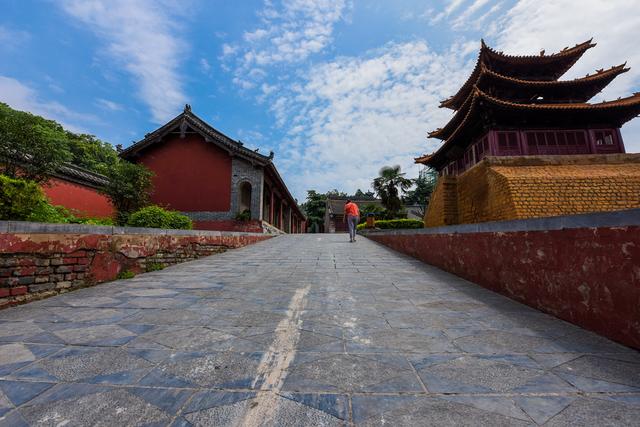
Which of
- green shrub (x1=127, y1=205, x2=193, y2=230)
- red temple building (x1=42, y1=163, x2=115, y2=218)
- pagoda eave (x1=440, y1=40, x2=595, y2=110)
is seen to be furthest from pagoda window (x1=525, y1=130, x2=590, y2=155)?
red temple building (x1=42, y1=163, x2=115, y2=218)

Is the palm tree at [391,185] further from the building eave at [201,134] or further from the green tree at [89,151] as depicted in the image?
the green tree at [89,151]

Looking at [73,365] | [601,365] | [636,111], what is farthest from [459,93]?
[73,365]

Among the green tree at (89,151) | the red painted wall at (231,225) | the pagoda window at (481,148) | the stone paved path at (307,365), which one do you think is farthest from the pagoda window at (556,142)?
the green tree at (89,151)

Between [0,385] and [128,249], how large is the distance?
11.3 feet

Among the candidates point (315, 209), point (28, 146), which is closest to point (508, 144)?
point (28, 146)

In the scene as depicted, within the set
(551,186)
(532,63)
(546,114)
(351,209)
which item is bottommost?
(351,209)

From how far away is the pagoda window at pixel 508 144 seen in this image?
37.0ft

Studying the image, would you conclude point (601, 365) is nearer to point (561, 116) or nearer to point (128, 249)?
point (128, 249)

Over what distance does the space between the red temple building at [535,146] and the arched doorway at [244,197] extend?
33.2 ft

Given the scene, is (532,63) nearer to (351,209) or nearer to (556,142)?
(556,142)

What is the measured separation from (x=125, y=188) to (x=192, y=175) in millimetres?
3606

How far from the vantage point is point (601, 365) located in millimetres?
1561

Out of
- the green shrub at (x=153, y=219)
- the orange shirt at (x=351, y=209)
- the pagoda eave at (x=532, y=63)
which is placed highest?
the pagoda eave at (x=532, y=63)

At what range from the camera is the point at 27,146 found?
7.67 meters
